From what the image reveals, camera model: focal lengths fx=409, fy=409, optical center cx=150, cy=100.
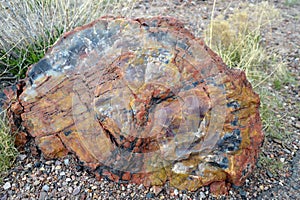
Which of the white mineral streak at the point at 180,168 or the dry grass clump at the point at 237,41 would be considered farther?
the dry grass clump at the point at 237,41

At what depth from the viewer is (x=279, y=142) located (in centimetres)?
297

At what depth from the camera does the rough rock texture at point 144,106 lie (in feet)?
7.61

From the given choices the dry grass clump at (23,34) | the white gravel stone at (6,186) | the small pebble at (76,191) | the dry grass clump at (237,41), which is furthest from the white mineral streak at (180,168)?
the dry grass clump at (237,41)

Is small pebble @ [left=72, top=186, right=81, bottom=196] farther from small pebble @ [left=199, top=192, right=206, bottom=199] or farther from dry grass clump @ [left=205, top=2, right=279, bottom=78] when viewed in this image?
dry grass clump @ [left=205, top=2, right=279, bottom=78]

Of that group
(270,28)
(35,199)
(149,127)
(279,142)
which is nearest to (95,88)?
(149,127)

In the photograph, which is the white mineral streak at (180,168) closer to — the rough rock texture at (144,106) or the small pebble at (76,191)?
the rough rock texture at (144,106)

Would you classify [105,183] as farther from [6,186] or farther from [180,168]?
[6,186]

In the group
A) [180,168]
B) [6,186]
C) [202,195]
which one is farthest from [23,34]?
[202,195]


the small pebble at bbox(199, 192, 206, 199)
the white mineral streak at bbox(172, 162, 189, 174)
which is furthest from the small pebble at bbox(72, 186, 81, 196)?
the small pebble at bbox(199, 192, 206, 199)

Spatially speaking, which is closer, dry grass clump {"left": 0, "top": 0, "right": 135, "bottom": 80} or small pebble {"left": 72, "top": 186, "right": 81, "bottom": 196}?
small pebble {"left": 72, "top": 186, "right": 81, "bottom": 196}

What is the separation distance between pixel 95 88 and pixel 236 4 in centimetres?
319

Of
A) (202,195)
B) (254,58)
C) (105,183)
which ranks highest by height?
(105,183)

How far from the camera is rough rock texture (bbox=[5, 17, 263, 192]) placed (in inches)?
91.4

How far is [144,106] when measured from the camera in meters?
2.30
